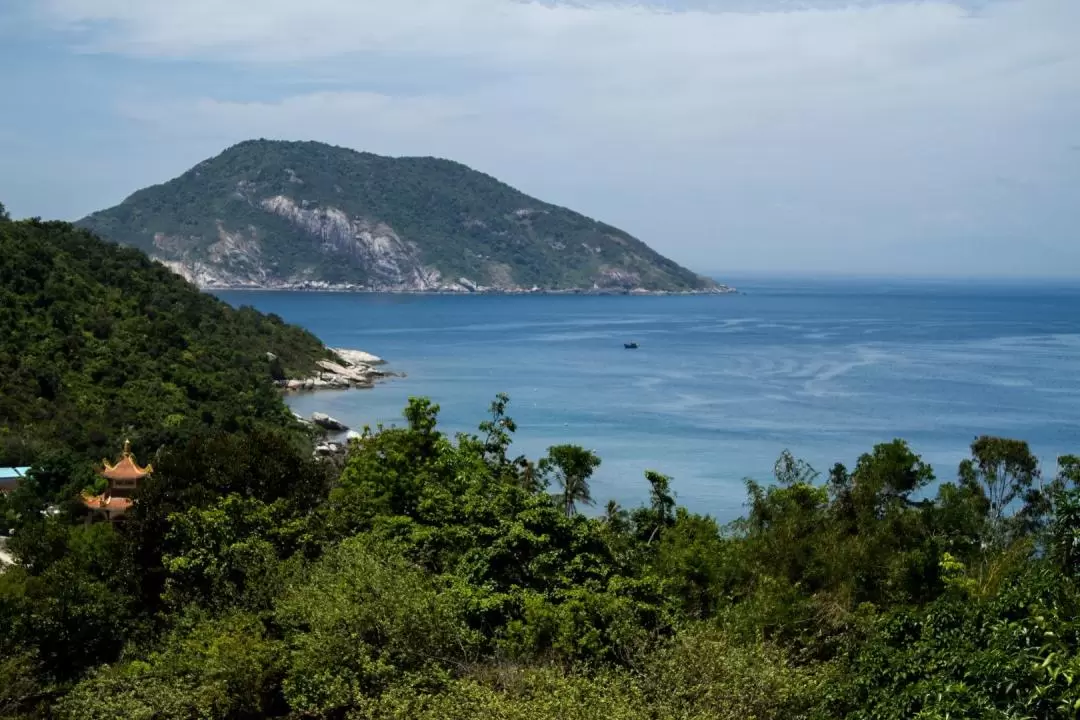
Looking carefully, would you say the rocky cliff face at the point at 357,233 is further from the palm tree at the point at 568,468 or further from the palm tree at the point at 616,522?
the palm tree at the point at 616,522

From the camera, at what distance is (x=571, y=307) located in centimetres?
12900

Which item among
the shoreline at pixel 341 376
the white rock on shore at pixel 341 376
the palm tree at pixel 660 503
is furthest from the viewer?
the white rock on shore at pixel 341 376

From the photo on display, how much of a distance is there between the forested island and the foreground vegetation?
33 millimetres

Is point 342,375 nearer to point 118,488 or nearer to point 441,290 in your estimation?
point 118,488

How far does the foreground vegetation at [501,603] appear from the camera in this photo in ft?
26.8

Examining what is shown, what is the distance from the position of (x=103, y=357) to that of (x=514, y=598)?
28.9 metres

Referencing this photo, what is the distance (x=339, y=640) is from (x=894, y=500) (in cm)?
945

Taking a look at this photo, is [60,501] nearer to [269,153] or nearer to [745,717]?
[745,717]

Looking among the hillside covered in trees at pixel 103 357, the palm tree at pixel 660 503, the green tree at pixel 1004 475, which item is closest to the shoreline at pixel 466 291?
the hillside covered in trees at pixel 103 357

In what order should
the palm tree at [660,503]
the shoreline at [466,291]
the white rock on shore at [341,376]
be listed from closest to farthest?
the palm tree at [660,503], the white rock on shore at [341,376], the shoreline at [466,291]

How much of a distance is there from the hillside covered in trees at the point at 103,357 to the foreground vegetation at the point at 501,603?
582 inches

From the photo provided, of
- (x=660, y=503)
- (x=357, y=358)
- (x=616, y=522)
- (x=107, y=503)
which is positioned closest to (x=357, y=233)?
(x=357, y=358)

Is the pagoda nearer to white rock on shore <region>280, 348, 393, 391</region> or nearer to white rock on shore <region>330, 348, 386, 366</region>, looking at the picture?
white rock on shore <region>280, 348, 393, 391</region>

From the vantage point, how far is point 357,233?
155375mm
